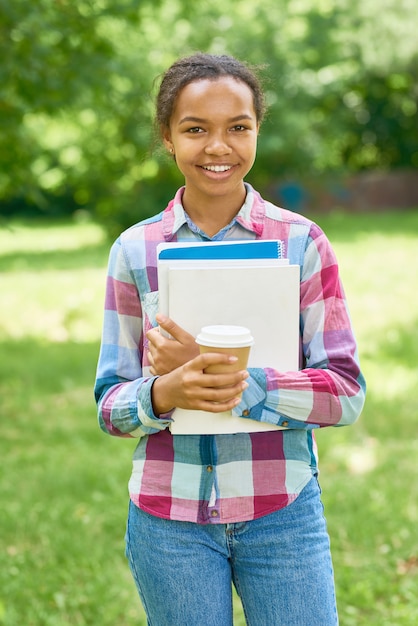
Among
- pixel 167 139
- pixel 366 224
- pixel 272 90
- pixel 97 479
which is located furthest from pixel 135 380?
pixel 366 224

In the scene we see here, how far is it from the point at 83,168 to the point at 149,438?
19122 mm

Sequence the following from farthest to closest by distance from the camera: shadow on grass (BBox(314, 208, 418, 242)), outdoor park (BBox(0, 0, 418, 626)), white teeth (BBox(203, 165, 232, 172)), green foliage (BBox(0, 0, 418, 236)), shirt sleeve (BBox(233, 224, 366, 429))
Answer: green foliage (BBox(0, 0, 418, 236)), shadow on grass (BBox(314, 208, 418, 242)), outdoor park (BBox(0, 0, 418, 626)), white teeth (BBox(203, 165, 232, 172)), shirt sleeve (BBox(233, 224, 366, 429))

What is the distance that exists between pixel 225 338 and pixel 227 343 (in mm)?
10

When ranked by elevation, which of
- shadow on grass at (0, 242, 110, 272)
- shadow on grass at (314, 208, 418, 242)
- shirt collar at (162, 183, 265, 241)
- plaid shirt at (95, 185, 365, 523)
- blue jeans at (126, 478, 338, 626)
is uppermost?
shirt collar at (162, 183, 265, 241)

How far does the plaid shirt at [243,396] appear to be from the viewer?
166 cm

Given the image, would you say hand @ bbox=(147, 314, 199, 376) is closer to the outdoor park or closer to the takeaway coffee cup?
the takeaway coffee cup

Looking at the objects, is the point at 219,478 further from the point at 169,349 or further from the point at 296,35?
the point at 296,35

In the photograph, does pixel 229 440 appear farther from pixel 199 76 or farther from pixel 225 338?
pixel 199 76

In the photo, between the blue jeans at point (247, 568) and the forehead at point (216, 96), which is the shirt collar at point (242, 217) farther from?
the blue jeans at point (247, 568)

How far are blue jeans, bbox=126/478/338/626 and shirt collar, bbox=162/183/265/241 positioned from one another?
58cm

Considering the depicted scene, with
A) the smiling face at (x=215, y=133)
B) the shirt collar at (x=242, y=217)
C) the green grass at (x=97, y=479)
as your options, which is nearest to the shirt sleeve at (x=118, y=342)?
the shirt collar at (x=242, y=217)

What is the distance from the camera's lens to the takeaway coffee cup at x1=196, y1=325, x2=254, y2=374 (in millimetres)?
1404

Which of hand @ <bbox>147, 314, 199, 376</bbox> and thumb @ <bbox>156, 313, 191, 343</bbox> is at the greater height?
thumb @ <bbox>156, 313, 191, 343</bbox>

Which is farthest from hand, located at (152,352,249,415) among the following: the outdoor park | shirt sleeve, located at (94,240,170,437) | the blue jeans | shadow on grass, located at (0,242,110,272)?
shadow on grass, located at (0,242,110,272)
